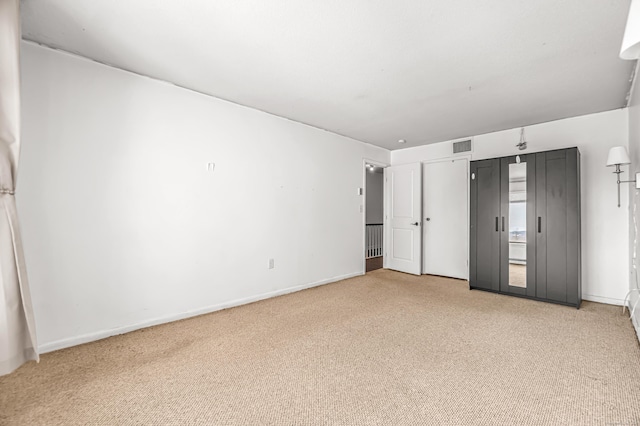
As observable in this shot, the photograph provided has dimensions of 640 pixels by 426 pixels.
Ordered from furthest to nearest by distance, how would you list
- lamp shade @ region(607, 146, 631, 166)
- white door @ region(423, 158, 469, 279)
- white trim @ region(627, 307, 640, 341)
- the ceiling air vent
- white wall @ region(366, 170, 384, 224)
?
white wall @ region(366, 170, 384, 224) → white door @ region(423, 158, 469, 279) → the ceiling air vent → lamp shade @ region(607, 146, 631, 166) → white trim @ region(627, 307, 640, 341)

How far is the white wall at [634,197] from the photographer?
9.49 ft

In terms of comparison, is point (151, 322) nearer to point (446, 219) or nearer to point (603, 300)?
point (446, 219)

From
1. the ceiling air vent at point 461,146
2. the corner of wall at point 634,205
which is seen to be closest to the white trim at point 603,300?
the corner of wall at point 634,205

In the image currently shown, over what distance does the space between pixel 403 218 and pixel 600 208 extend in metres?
2.82

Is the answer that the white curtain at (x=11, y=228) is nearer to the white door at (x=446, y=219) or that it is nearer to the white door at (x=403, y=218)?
the white door at (x=403, y=218)

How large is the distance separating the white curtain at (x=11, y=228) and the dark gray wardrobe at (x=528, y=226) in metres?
4.92

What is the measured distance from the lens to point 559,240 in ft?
12.4

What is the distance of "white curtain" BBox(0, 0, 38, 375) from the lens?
5.51 feet

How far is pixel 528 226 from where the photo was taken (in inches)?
159

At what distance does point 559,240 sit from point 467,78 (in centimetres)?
246

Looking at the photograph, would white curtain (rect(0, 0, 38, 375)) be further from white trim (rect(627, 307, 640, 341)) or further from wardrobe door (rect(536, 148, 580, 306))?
wardrobe door (rect(536, 148, 580, 306))

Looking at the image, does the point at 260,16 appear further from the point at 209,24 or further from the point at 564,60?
the point at 564,60

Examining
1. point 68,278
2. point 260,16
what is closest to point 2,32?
point 260,16

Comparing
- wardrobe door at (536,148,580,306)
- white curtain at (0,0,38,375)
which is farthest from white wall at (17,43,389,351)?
wardrobe door at (536,148,580,306)
